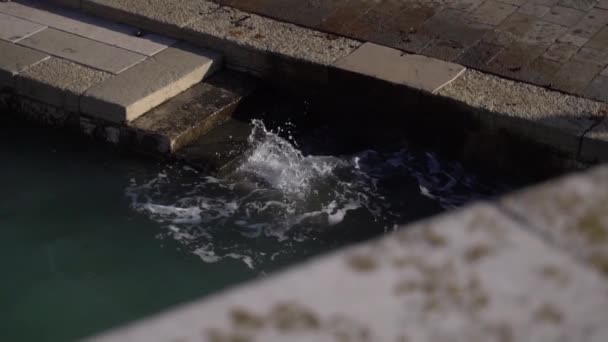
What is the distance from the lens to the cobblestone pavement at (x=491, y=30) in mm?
5023

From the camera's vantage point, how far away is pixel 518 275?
99 centimetres

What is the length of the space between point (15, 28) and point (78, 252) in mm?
1762

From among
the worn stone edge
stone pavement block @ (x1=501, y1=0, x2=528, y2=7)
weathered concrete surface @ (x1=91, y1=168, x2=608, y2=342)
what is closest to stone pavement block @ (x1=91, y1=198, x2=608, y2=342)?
weathered concrete surface @ (x1=91, y1=168, x2=608, y2=342)

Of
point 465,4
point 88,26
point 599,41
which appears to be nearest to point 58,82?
point 88,26

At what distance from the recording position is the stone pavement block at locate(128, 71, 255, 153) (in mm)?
4953

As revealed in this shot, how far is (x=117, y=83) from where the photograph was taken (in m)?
5.12

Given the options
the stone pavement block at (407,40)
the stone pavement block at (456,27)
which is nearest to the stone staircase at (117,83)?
the stone pavement block at (407,40)

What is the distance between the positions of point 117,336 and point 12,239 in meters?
4.02

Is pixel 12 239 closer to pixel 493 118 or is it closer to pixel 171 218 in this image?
pixel 171 218

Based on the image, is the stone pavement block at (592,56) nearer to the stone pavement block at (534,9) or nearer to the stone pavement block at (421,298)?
the stone pavement block at (534,9)

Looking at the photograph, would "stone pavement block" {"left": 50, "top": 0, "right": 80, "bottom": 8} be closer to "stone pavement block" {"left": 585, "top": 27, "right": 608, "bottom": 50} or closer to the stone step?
the stone step

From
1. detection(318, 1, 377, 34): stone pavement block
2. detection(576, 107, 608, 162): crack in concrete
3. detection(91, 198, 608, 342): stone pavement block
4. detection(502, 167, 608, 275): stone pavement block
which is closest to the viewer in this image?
detection(91, 198, 608, 342): stone pavement block

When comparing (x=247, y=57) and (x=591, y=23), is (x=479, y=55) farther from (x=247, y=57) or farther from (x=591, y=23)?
(x=247, y=57)

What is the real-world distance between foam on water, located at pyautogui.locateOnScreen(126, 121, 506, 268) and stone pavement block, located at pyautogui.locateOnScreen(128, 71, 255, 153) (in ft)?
0.59
